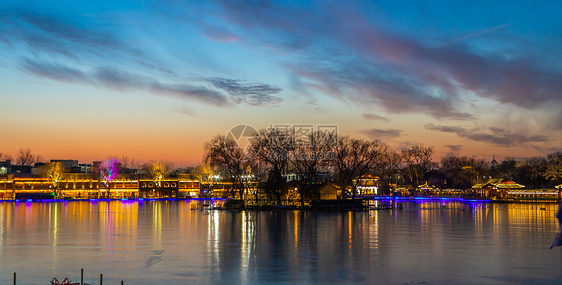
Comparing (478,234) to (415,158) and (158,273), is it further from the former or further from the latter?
(415,158)

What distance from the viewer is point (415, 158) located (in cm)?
18138

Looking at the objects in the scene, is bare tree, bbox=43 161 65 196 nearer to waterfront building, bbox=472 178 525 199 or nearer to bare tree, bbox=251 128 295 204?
bare tree, bbox=251 128 295 204

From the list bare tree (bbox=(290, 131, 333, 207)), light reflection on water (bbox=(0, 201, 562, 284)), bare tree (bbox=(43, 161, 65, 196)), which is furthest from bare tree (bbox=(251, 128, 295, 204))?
bare tree (bbox=(43, 161, 65, 196))

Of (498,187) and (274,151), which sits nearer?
(274,151)

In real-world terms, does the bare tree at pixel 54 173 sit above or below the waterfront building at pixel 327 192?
above

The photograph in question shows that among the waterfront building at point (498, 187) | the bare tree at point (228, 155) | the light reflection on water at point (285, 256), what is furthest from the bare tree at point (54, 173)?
the light reflection on water at point (285, 256)

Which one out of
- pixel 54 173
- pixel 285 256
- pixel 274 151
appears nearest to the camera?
pixel 285 256

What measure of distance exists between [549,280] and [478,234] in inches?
747

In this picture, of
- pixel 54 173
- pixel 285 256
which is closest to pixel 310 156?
pixel 285 256

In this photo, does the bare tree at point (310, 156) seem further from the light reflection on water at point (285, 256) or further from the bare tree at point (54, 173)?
the bare tree at point (54, 173)

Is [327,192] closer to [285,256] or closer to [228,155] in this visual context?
[228,155]

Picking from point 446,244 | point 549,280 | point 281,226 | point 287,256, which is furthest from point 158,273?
point 281,226

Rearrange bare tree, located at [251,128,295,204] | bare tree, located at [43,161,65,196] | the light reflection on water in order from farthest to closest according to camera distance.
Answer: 1. bare tree, located at [43,161,65,196]
2. bare tree, located at [251,128,295,204]
3. the light reflection on water

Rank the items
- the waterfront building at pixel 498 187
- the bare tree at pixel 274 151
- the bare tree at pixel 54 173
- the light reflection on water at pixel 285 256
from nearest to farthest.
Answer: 1. the light reflection on water at pixel 285 256
2. the bare tree at pixel 274 151
3. the waterfront building at pixel 498 187
4. the bare tree at pixel 54 173
